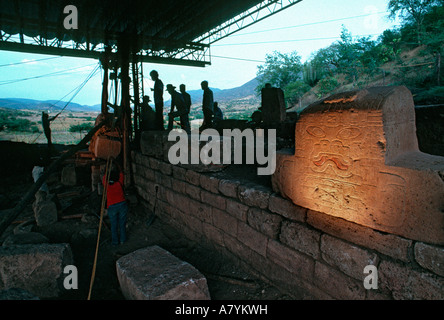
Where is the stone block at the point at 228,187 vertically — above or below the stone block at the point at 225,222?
above

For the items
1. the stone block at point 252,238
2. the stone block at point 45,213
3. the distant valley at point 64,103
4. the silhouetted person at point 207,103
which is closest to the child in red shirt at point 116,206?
the stone block at point 45,213

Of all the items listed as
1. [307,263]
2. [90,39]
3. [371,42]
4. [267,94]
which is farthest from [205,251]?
[371,42]

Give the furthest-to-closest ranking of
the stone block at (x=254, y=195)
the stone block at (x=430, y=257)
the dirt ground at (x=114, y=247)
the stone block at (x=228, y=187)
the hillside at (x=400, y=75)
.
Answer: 1. the hillside at (x=400, y=75)
2. the stone block at (x=228, y=187)
3. the dirt ground at (x=114, y=247)
4. the stone block at (x=254, y=195)
5. the stone block at (x=430, y=257)

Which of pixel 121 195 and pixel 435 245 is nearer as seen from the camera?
pixel 435 245

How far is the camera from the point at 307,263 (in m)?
2.38

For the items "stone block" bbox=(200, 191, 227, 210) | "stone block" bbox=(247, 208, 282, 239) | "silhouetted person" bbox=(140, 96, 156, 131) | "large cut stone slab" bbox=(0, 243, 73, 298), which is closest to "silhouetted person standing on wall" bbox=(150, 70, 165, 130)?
"silhouetted person" bbox=(140, 96, 156, 131)

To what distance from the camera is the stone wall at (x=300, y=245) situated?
68.2 inches

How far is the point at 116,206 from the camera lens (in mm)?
4570

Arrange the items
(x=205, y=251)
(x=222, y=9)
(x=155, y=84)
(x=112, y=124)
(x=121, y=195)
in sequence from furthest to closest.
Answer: (x=222, y=9), (x=155, y=84), (x=112, y=124), (x=121, y=195), (x=205, y=251)

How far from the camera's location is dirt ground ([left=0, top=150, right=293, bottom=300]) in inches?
118

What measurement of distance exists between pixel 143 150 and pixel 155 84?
416 cm

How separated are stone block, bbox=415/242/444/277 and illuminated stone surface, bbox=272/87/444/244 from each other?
6 centimetres

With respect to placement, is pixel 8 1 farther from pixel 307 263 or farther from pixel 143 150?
pixel 307 263

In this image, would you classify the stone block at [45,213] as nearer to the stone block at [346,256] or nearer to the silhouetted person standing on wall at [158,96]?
the silhouetted person standing on wall at [158,96]
